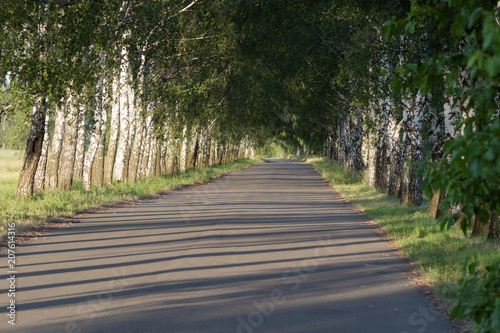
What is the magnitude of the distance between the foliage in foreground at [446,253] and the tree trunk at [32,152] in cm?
1019

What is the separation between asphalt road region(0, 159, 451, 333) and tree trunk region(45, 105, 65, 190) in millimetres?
8029

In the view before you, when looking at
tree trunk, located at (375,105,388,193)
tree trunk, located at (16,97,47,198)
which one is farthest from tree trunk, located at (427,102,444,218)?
tree trunk, located at (16,97,47,198)

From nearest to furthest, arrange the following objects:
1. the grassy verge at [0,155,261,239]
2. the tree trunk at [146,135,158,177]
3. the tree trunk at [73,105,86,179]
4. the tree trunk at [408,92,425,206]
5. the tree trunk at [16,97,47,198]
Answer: the grassy verge at [0,155,261,239] → the tree trunk at [16,97,47,198] → the tree trunk at [408,92,425,206] → the tree trunk at [73,105,86,179] → the tree trunk at [146,135,158,177]

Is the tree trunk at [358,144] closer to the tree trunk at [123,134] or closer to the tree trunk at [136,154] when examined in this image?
the tree trunk at [136,154]

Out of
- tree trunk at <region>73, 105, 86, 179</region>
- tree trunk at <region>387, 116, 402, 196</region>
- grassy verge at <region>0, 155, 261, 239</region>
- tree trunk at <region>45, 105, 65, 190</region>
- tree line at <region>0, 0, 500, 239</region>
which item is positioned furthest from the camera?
tree trunk at <region>387, 116, 402, 196</region>

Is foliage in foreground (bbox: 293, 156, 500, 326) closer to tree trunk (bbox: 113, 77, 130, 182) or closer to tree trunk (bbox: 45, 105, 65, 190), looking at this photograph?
tree trunk (bbox: 45, 105, 65, 190)

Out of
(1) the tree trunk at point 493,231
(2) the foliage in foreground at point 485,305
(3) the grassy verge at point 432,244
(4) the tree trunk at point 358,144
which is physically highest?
(4) the tree trunk at point 358,144

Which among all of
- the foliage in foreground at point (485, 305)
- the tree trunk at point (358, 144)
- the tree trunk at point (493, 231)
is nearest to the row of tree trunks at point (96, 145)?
the tree trunk at point (358, 144)

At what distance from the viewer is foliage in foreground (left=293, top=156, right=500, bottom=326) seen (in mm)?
3645

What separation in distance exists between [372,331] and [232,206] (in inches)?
596

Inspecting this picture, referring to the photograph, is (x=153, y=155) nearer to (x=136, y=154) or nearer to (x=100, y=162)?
(x=136, y=154)

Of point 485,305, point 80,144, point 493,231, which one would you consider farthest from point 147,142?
point 485,305

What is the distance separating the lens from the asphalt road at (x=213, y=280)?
696 centimetres

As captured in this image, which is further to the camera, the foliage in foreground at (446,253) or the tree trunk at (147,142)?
the tree trunk at (147,142)
